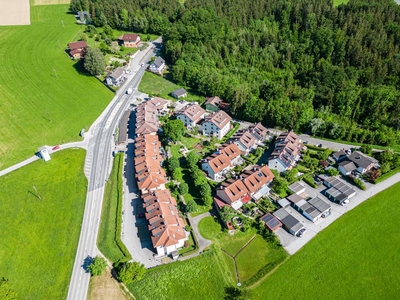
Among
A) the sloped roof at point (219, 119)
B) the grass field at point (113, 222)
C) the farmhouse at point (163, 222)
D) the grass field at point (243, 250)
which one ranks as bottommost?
the grass field at point (113, 222)

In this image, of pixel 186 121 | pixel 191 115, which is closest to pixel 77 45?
pixel 186 121

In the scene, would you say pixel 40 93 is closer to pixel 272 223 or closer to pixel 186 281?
pixel 186 281

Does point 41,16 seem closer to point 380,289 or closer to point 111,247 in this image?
point 111,247

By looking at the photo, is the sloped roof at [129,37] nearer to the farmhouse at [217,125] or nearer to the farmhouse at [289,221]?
the farmhouse at [217,125]

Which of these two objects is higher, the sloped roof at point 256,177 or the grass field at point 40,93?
the sloped roof at point 256,177

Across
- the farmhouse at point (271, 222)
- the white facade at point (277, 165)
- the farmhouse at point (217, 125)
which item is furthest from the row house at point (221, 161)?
the farmhouse at point (271, 222)
